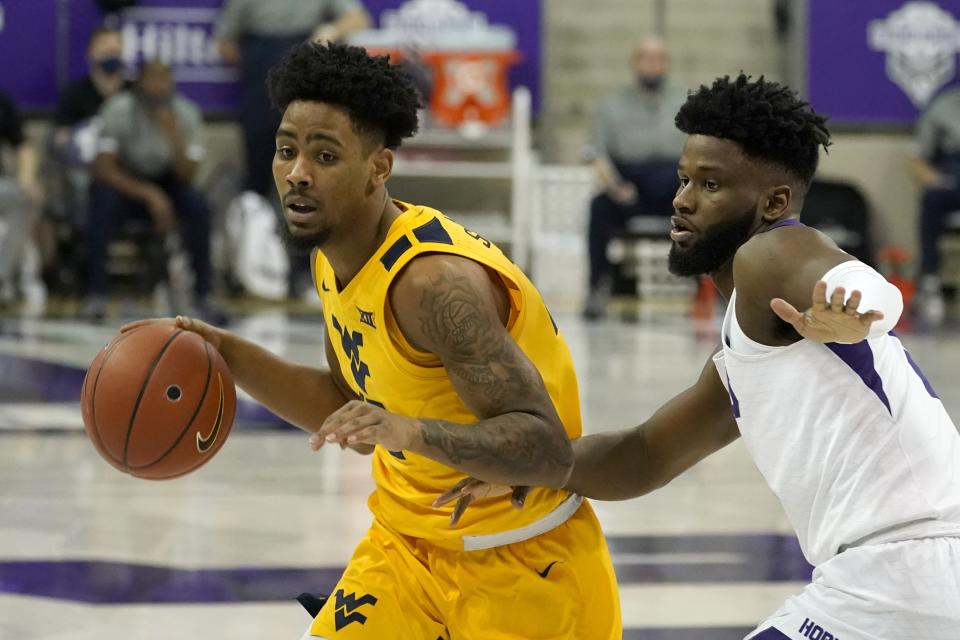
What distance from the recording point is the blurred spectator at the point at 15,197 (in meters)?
10.0

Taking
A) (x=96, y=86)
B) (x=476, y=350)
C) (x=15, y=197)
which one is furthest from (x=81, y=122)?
(x=476, y=350)

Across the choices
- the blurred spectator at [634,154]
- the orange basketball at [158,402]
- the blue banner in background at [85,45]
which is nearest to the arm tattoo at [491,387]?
the orange basketball at [158,402]

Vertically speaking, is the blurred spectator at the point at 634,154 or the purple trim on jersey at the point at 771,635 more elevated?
the blurred spectator at the point at 634,154

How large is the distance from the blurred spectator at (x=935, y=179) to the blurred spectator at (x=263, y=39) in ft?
15.1

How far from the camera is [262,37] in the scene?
427 inches

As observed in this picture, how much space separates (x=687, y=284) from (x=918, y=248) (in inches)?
76.4

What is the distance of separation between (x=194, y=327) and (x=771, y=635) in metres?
1.34

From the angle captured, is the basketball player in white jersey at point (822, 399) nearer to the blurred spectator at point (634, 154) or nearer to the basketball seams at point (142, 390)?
the basketball seams at point (142, 390)

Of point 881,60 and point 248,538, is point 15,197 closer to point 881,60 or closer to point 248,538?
point 248,538

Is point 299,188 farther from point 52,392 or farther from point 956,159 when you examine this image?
point 956,159

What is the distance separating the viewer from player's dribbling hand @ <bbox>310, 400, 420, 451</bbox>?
2.14 metres

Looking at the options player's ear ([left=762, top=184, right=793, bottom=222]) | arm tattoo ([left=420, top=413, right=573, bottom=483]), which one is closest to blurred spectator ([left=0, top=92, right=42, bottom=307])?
arm tattoo ([left=420, top=413, right=573, bottom=483])

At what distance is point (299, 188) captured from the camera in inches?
99.9

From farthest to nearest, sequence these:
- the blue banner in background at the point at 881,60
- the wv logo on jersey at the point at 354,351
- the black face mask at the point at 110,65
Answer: the blue banner in background at the point at 881,60 → the black face mask at the point at 110,65 → the wv logo on jersey at the point at 354,351
